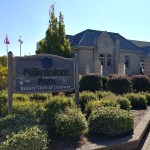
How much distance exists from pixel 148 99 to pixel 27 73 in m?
6.37

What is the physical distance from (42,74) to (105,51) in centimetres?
2731

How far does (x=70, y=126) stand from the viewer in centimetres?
599

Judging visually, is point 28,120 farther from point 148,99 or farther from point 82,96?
point 148,99

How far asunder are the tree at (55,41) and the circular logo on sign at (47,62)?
49.4 feet

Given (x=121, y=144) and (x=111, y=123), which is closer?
(x=121, y=144)

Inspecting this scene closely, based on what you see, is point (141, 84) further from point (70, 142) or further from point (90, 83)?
point (70, 142)

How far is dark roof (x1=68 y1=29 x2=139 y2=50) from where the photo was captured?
33.2m

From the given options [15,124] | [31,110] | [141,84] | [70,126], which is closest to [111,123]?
[70,126]

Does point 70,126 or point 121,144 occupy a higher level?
point 70,126

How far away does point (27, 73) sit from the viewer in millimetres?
7371

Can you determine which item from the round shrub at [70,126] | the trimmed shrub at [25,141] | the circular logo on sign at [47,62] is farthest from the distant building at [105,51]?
the trimmed shrub at [25,141]

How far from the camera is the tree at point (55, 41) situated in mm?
22969

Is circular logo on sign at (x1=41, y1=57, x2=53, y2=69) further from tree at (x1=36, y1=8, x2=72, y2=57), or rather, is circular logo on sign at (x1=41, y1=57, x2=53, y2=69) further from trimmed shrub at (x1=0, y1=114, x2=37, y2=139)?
tree at (x1=36, y1=8, x2=72, y2=57)

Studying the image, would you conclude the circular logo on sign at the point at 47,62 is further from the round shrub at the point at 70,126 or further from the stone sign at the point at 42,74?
the round shrub at the point at 70,126
